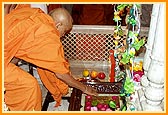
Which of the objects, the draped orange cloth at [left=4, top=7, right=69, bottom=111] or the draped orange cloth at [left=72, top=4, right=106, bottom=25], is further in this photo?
the draped orange cloth at [left=72, top=4, right=106, bottom=25]

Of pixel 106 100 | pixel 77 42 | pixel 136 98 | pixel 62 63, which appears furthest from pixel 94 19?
pixel 136 98

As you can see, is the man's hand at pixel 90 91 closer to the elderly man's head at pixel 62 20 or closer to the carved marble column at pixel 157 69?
the elderly man's head at pixel 62 20

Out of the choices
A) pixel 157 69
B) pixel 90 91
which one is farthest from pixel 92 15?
pixel 157 69

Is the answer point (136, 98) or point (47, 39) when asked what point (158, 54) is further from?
→ point (47, 39)

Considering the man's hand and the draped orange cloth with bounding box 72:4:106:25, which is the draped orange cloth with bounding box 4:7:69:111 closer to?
the man's hand

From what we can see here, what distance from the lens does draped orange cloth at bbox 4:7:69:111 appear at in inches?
110

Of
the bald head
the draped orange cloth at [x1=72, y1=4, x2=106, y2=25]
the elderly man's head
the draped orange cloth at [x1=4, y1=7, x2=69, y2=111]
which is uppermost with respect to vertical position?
the draped orange cloth at [x1=72, y1=4, x2=106, y2=25]

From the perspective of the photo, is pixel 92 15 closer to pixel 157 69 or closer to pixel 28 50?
pixel 28 50

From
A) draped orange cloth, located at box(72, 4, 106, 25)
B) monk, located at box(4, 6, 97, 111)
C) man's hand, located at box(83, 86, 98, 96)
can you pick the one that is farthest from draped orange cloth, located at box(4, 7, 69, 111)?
draped orange cloth, located at box(72, 4, 106, 25)

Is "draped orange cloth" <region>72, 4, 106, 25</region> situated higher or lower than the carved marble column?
higher

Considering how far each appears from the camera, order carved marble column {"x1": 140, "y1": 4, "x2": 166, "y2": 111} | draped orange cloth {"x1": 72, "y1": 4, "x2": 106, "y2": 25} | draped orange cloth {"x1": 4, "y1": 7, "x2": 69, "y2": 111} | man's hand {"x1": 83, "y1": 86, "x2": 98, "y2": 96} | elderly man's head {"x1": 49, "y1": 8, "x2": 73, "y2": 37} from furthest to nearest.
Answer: draped orange cloth {"x1": 72, "y1": 4, "x2": 106, "y2": 25} → man's hand {"x1": 83, "y1": 86, "x2": 98, "y2": 96} → elderly man's head {"x1": 49, "y1": 8, "x2": 73, "y2": 37} → draped orange cloth {"x1": 4, "y1": 7, "x2": 69, "y2": 111} → carved marble column {"x1": 140, "y1": 4, "x2": 166, "y2": 111}

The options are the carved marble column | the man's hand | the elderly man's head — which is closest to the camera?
the carved marble column

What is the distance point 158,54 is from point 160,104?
1.28 feet

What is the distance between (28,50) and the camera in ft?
9.30
